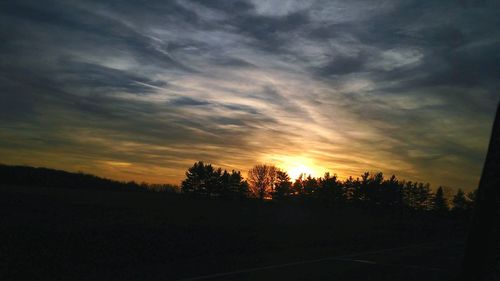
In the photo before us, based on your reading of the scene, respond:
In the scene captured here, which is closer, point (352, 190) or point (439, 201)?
point (352, 190)

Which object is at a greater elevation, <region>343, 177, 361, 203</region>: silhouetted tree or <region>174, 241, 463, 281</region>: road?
<region>343, 177, 361, 203</region>: silhouetted tree

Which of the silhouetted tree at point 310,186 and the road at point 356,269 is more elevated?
the silhouetted tree at point 310,186

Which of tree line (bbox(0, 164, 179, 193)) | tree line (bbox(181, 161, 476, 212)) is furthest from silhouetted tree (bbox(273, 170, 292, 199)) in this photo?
tree line (bbox(0, 164, 179, 193))

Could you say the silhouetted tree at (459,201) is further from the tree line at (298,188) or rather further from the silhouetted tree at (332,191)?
the silhouetted tree at (332,191)

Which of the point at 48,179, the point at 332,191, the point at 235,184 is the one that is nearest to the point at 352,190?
the point at 332,191

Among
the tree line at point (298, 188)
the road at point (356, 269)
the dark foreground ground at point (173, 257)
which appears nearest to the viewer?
the road at point (356, 269)

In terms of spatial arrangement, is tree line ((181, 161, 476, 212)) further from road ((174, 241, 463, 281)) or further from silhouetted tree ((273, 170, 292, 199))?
road ((174, 241, 463, 281))

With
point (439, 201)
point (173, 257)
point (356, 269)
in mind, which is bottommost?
point (173, 257)

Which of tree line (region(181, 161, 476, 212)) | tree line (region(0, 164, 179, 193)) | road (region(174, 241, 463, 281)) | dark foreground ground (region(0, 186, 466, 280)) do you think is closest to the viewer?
road (region(174, 241, 463, 281))

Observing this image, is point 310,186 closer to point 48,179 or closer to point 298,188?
point 298,188

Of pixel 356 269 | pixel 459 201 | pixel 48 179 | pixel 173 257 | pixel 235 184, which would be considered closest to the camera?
pixel 356 269

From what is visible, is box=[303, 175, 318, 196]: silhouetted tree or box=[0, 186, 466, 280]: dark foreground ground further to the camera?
box=[303, 175, 318, 196]: silhouetted tree

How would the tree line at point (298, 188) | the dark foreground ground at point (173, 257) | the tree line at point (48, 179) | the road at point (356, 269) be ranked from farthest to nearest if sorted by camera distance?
the tree line at point (298, 188), the tree line at point (48, 179), the dark foreground ground at point (173, 257), the road at point (356, 269)

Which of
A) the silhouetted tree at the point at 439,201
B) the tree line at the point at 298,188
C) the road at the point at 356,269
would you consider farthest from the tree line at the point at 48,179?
the silhouetted tree at the point at 439,201
